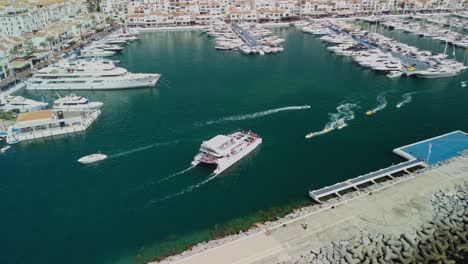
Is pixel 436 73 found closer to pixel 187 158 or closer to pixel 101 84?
pixel 187 158

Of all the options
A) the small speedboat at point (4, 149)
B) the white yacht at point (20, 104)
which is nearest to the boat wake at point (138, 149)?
the small speedboat at point (4, 149)

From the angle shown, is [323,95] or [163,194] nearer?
[163,194]

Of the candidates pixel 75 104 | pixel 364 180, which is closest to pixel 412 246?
pixel 364 180

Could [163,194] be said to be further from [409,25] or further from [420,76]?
[409,25]

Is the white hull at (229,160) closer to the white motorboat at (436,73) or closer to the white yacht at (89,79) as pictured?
the white yacht at (89,79)

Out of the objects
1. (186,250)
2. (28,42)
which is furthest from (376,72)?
(28,42)

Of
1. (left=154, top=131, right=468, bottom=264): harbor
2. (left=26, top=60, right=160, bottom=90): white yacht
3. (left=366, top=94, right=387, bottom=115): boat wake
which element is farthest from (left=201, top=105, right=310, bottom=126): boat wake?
(left=154, top=131, right=468, bottom=264): harbor
